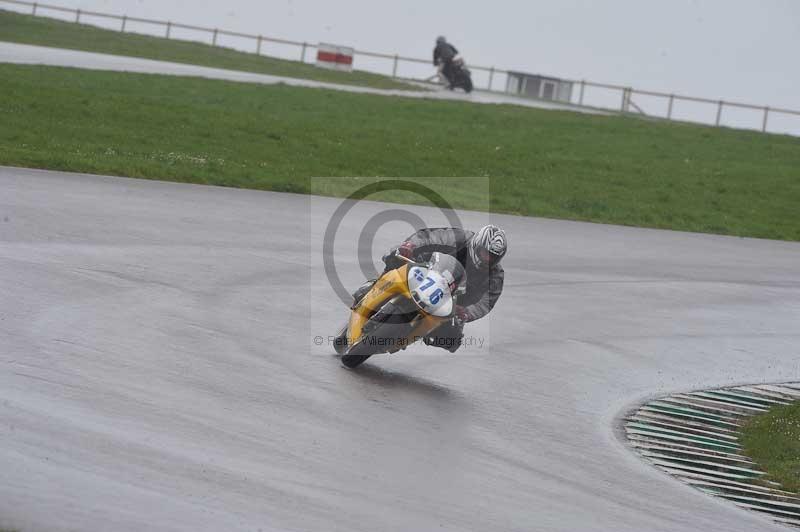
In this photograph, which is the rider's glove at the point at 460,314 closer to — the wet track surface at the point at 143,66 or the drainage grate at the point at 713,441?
A: the drainage grate at the point at 713,441

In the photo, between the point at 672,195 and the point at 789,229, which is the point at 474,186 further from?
the point at 789,229

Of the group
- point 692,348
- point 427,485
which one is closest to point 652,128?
point 692,348

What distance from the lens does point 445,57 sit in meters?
45.2

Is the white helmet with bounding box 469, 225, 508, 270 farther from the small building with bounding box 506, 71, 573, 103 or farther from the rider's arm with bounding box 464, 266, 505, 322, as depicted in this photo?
the small building with bounding box 506, 71, 573, 103

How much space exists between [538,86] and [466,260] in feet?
146

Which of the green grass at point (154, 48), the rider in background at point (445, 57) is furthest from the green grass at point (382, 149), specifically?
the rider in background at point (445, 57)

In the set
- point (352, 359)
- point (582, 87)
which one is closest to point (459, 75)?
point (582, 87)

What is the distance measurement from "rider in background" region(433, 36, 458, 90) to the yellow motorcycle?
35.0 m

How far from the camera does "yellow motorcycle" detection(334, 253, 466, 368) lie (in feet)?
34.0

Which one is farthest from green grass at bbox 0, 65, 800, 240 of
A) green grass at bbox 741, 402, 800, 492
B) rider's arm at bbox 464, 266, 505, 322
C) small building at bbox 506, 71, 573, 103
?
small building at bbox 506, 71, 573, 103

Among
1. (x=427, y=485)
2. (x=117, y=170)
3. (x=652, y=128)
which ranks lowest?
(x=427, y=485)

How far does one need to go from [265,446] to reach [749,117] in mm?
44738

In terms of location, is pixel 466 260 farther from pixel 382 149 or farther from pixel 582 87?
pixel 582 87

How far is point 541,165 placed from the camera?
3005 centimetres
